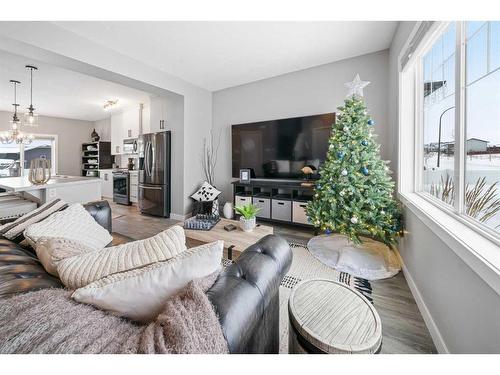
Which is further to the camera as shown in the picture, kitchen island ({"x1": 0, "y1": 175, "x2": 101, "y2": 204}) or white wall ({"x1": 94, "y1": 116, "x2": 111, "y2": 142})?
white wall ({"x1": 94, "y1": 116, "x2": 111, "y2": 142})

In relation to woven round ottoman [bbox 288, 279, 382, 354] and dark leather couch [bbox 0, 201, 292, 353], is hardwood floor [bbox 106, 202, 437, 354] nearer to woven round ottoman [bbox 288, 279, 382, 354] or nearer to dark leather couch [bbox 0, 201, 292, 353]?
woven round ottoman [bbox 288, 279, 382, 354]

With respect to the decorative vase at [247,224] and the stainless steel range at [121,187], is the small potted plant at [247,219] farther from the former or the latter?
the stainless steel range at [121,187]

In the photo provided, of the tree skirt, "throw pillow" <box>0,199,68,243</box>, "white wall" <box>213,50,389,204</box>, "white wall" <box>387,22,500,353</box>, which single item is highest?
"white wall" <box>213,50,389,204</box>

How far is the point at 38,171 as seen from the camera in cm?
280

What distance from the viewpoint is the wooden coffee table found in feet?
6.17

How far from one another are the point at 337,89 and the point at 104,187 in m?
6.62

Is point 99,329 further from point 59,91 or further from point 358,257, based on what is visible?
point 59,91

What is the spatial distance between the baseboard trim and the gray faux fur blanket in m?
1.42

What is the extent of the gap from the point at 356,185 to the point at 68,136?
331 inches

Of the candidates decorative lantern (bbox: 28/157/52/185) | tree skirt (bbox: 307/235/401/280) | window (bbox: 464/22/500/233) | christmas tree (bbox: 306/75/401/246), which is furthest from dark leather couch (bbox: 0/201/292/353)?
decorative lantern (bbox: 28/157/52/185)

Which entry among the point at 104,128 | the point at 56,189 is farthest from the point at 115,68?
the point at 104,128

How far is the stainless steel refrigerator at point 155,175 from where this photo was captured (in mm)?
4188

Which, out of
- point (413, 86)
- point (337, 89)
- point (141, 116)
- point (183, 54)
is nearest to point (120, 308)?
point (413, 86)
